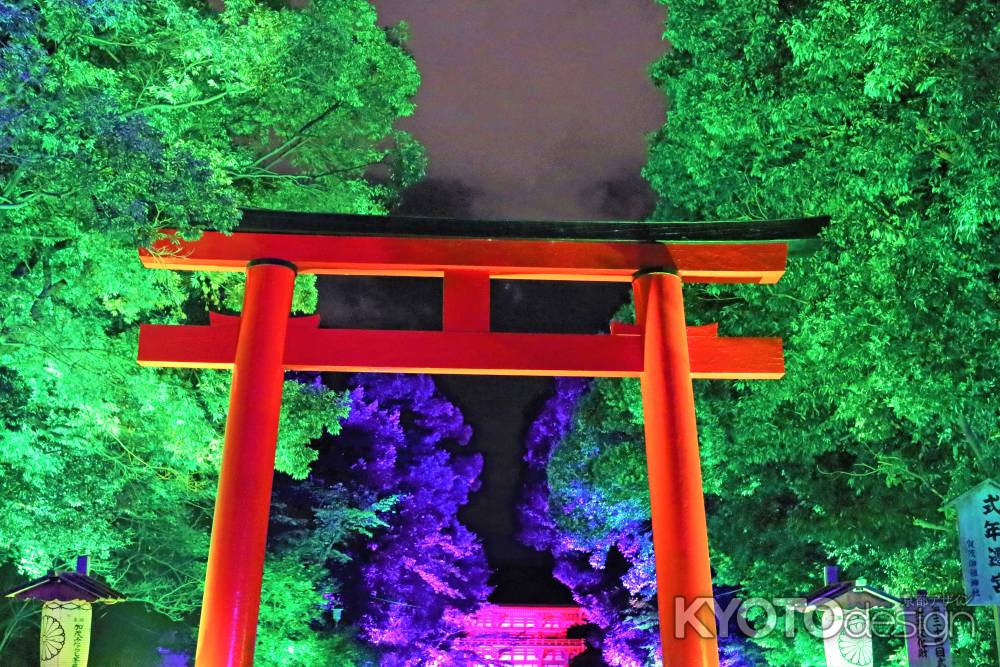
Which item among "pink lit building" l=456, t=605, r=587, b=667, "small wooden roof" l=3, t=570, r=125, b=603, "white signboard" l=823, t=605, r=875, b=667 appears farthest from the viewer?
"pink lit building" l=456, t=605, r=587, b=667

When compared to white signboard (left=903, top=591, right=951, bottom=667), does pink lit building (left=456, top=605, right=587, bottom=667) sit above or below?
above

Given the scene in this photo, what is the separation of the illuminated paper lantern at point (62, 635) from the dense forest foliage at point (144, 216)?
2.14ft

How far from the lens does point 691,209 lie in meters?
11.1

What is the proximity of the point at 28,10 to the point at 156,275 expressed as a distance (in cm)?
314

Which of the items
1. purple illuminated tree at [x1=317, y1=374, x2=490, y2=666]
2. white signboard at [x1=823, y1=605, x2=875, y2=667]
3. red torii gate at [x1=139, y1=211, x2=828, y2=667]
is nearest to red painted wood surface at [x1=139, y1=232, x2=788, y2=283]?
red torii gate at [x1=139, y1=211, x2=828, y2=667]

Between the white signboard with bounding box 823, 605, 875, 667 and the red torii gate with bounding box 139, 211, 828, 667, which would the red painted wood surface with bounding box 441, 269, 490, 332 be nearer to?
the red torii gate with bounding box 139, 211, 828, 667

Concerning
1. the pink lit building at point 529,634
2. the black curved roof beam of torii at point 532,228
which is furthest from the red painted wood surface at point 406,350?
the pink lit building at point 529,634

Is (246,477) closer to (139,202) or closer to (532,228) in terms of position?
(139,202)

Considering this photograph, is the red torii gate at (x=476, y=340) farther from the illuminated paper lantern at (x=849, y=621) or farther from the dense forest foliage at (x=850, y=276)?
the illuminated paper lantern at (x=849, y=621)

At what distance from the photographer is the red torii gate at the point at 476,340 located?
686 centimetres

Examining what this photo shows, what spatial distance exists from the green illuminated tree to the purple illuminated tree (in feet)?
17.2

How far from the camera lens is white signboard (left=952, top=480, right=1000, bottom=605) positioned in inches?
213

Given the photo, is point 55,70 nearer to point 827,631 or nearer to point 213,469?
point 213,469

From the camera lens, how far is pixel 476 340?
764 centimetres
